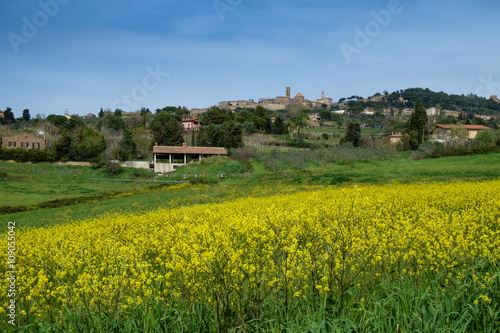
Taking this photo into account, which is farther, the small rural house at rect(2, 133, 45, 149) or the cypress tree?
the small rural house at rect(2, 133, 45, 149)

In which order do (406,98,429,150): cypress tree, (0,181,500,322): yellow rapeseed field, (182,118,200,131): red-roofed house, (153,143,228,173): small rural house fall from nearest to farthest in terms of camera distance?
(0,181,500,322): yellow rapeseed field → (153,143,228,173): small rural house → (406,98,429,150): cypress tree → (182,118,200,131): red-roofed house

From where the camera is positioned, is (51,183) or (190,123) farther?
(190,123)

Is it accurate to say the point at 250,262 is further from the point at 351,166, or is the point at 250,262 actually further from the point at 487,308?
the point at 351,166

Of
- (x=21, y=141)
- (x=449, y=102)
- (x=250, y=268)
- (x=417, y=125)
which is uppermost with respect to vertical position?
(x=449, y=102)

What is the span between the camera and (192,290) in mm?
4164

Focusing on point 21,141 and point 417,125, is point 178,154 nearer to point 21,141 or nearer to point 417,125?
point 21,141

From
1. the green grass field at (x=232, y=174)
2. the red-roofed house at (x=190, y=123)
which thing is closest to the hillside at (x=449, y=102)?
the red-roofed house at (x=190, y=123)

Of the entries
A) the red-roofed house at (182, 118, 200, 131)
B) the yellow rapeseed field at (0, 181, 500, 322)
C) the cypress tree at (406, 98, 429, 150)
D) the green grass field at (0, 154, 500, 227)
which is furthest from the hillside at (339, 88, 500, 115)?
the yellow rapeseed field at (0, 181, 500, 322)

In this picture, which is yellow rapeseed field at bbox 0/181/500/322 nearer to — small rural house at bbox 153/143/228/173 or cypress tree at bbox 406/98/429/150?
small rural house at bbox 153/143/228/173

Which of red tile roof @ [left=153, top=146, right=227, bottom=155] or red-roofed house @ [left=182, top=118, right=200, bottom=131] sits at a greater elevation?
red-roofed house @ [left=182, top=118, right=200, bottom=131]

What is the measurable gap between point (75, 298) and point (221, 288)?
66.3 inches

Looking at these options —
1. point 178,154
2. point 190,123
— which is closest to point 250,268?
point 178,154

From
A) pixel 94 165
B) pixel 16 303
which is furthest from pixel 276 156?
pixel 16 303

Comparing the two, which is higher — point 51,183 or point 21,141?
point 21,141
